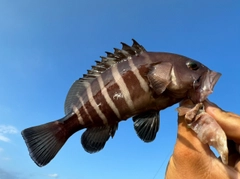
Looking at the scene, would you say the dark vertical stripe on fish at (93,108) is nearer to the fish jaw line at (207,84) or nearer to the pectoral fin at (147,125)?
the pectoral fin at (147,125)

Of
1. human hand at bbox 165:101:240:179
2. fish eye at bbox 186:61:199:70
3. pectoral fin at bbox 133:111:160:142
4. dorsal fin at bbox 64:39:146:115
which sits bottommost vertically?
human hand at bbox 165:101:240:179

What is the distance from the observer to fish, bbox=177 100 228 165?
8.02ft

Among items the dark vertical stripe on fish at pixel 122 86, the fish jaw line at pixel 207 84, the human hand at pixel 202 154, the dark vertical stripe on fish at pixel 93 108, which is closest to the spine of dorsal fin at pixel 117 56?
the dark vertical stripe on fish at pixel 122 86

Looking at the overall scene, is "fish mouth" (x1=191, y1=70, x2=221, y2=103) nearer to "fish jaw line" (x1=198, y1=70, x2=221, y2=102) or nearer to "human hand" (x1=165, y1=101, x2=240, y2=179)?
"fish jaw line" (x1=198, y1=70, x2=221, y2=102)

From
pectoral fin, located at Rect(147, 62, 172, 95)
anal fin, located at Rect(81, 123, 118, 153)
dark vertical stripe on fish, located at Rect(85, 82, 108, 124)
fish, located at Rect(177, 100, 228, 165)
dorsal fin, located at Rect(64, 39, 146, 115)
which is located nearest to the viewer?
fish, located at Rect(177, 100, 228, 165)

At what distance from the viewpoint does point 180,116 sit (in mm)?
2850

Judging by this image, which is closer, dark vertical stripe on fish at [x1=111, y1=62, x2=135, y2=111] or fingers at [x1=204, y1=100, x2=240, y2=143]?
fingers at [x1=204, y1=100, x2=240, y2=143]

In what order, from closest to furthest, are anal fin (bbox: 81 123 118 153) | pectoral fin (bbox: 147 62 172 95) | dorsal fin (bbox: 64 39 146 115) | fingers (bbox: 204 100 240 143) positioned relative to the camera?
fingers (bbox: 204 100 240 143), pectoral fin (bbox: 147 62 172 95), anal fin (bbox: 81 123 118 153), dorsal fin (bbox: 64 39 146 115)

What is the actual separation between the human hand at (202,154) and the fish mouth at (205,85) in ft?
0.43

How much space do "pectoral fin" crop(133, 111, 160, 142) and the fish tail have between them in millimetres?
717

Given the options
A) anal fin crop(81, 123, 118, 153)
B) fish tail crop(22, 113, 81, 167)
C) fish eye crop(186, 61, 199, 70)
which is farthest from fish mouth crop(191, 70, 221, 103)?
fish tail crop(22, 113, 81, 167)

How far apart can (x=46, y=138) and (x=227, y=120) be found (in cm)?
192

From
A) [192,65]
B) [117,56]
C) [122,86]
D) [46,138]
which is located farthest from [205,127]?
[46,138]

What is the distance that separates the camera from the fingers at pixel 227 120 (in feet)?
8.49
